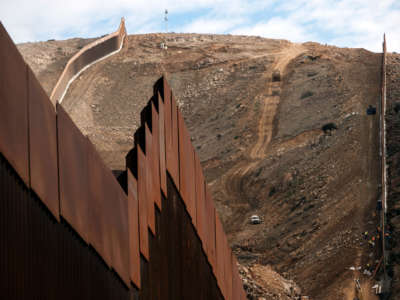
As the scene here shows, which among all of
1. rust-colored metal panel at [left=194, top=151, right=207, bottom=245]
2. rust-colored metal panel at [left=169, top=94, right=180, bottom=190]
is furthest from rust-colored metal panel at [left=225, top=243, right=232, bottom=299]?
rust-colored metal panel at [left=169, top=94, right=180, bottom=190]

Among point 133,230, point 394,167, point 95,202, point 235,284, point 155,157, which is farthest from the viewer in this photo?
point 394,167

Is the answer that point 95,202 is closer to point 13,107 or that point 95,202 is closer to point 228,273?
point 13,107

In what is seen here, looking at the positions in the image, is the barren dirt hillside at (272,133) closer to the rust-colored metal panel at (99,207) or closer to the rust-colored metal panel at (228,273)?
the rust-colored metal panel at (228,273)

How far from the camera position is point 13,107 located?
18.5 ft

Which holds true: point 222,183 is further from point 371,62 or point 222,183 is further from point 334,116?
point 371,62

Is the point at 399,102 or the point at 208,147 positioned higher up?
the point at 399,102

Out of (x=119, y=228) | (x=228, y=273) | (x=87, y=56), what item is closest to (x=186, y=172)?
(x=119, y=228)

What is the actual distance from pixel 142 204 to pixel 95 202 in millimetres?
1784

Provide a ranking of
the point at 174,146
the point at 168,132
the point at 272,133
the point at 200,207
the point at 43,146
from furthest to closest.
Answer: the point at 272,133 → the point at 200,207 → the point at 174,146 → the point at 168,132 → the point at 43,146

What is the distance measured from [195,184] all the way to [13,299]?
22.0ft

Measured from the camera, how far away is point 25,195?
228 inches

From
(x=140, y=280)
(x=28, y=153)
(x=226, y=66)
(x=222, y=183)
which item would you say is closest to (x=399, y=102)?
(x=222, y=183)

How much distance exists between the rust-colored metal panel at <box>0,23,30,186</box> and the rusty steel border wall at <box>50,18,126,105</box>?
58.0 m

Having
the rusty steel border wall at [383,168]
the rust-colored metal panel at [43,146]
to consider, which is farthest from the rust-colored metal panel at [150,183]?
the rusty steel border wall at [383,168]
